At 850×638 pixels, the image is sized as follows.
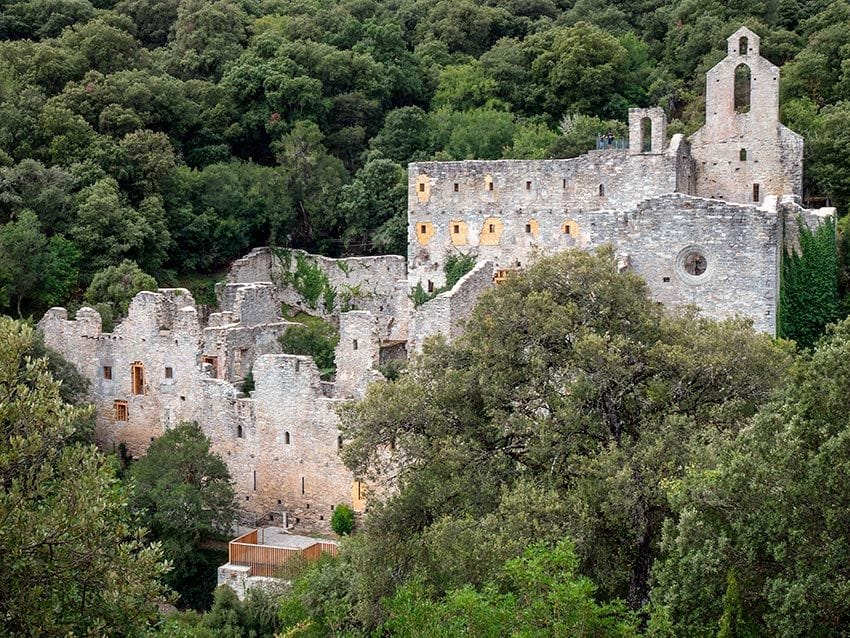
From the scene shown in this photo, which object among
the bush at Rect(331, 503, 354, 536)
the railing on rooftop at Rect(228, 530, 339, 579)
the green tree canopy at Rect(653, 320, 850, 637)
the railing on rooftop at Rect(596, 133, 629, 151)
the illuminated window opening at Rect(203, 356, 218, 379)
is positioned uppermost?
the railing on rooftop at Rect(596, 133, 629, 151)

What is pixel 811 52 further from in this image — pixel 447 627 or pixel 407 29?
pixel 447 627

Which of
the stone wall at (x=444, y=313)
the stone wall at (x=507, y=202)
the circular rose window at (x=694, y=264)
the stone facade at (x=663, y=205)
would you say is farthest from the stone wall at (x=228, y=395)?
the circular rose window at (x=694, y=264)

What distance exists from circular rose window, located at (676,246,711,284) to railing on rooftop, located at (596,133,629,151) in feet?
43.5

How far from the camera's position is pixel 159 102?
50.1m

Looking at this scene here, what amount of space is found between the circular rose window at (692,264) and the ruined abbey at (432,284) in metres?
0.04

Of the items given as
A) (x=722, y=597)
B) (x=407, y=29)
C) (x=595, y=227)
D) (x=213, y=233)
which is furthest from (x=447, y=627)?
(x=407, y=29)

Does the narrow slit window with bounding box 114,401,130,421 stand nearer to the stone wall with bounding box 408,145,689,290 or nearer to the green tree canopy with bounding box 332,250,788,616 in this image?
the stone wall with bounding box 408,145,689,290

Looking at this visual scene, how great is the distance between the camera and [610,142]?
152ft

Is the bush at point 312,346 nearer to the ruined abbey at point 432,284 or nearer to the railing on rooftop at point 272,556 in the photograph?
the ruined abbey at point 432,284

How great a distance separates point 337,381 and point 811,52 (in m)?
26.5

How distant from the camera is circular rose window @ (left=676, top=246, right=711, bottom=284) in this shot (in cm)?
3088

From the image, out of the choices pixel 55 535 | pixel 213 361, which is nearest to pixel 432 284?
pixel 213 361

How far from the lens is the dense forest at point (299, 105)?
42219 mm

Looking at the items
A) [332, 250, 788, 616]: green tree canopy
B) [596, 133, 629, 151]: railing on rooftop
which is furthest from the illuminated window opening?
[596, 133, 629, 151]: railing on rooftop
